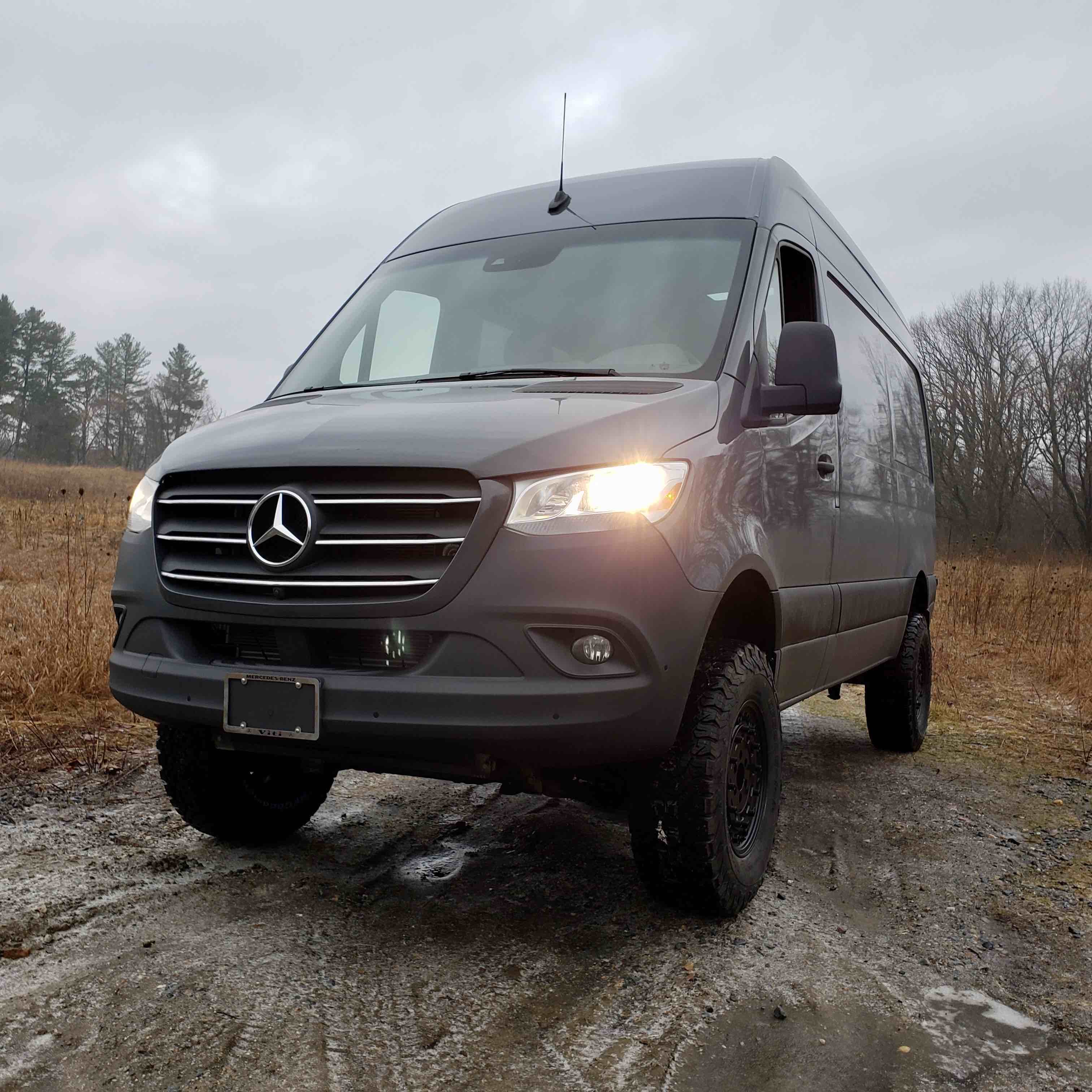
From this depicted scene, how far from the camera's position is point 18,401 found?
5362 centimetres

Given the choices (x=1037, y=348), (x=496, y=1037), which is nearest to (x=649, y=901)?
(x=496, y=1037)

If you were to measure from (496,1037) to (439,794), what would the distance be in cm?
219

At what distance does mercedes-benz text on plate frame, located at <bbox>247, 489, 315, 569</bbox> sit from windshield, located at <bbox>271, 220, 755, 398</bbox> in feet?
3.23

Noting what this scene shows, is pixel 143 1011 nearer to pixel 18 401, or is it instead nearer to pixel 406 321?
pixel 406 321

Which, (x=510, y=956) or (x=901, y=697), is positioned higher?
(x=901, y=697)

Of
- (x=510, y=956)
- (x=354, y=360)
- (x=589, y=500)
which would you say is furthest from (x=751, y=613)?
(x=354, y=360)

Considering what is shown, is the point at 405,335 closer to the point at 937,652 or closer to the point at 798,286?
the point at 798,286

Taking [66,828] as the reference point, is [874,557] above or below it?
above

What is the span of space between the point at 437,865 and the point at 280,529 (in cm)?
155

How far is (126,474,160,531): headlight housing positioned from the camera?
2.89m

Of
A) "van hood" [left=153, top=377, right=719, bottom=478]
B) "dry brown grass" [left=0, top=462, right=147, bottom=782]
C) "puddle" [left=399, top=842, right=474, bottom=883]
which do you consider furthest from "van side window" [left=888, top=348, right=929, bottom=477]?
"dry brown grass" [left=0, top=462, right=147, bottom=782]

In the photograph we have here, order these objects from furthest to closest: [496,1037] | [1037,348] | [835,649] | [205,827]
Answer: [1037,348] → [835,649] → [205,827] → [496,1037]

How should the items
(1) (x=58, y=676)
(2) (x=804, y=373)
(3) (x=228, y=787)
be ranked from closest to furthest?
(2) (x=804, y=373)
(3) (x=228, y=787)
(1) (x=58, y=676)

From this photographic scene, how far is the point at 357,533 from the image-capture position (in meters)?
2.46
